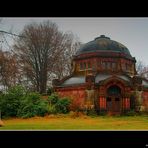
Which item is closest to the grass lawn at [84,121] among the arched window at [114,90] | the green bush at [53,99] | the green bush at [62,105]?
the green bush at [62,105]

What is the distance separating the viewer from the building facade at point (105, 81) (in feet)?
59.4

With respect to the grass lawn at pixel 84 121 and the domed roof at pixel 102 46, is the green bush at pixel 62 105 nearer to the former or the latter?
the grass lawn at pixel 84 121

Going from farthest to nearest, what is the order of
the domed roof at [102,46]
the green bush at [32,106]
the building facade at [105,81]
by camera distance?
the domed roof at [102,46] < the building facade at [105,81] < the green bush at [32,106]

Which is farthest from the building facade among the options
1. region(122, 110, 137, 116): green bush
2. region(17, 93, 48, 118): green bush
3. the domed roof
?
region(17, 93, 48, 118): green bush

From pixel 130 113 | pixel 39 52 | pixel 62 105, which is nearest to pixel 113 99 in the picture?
pixel 130 113

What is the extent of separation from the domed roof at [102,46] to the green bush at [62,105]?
4.00 meters

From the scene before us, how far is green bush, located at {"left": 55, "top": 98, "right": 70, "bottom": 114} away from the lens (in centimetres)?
1648

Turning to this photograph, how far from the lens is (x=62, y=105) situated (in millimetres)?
16641

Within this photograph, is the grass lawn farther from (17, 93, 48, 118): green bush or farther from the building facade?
the building facade

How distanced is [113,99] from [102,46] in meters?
3.34

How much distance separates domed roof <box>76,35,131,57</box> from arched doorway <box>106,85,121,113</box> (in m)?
2.44

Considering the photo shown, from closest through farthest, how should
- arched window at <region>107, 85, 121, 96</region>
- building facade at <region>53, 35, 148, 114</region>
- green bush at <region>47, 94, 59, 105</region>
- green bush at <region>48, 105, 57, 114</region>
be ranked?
1. green bush at <region>48, 105, 57, 114</region>
2. green bush at <region>47, 94, 59, 105</region>
3. building facade at <region>53, 35, 148, 114</region>
4. arched window at <region>107, 85, 121, 96</region>

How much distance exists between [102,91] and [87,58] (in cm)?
286
